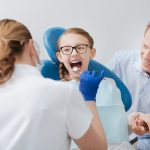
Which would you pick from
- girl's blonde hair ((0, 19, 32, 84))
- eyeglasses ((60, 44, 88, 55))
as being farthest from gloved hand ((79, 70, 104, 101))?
eyeglasses ((60, 44, 88, 55))

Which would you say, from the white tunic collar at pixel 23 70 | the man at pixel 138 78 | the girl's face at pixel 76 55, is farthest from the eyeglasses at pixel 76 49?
the white tunic collar at pixel 23 70

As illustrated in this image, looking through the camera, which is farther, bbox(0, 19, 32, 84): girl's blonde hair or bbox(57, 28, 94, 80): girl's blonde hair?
bbox(57, 28, 94, 80): girl's blonde hair

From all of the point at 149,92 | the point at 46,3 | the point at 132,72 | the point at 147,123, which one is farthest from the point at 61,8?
the point at 147,123

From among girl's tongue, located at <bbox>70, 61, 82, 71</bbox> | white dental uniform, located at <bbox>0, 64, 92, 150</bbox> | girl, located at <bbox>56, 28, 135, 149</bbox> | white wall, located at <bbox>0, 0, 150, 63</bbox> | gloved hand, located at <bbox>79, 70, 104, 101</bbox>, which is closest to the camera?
white dental uniform, located at <bbox>0, 64, 92, 150</bbox>

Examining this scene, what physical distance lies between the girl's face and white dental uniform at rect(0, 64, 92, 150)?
0.56 meters

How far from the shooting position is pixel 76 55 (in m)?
1.49

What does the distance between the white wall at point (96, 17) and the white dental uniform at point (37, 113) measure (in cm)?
120

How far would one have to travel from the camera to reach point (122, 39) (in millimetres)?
2172

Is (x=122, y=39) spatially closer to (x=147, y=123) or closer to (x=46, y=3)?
(x=46, y=3)

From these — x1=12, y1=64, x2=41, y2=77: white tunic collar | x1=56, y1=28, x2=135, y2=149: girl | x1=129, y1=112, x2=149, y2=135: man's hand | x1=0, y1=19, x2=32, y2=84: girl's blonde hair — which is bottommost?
x1=129, y1=112, x2=149, y2=135: man's hand

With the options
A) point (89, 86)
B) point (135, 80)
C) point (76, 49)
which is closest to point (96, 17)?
point (135, 80)

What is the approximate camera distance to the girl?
4.47 ft

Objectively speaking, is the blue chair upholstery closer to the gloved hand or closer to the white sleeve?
the gloved hand

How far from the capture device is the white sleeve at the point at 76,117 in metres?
0.93
